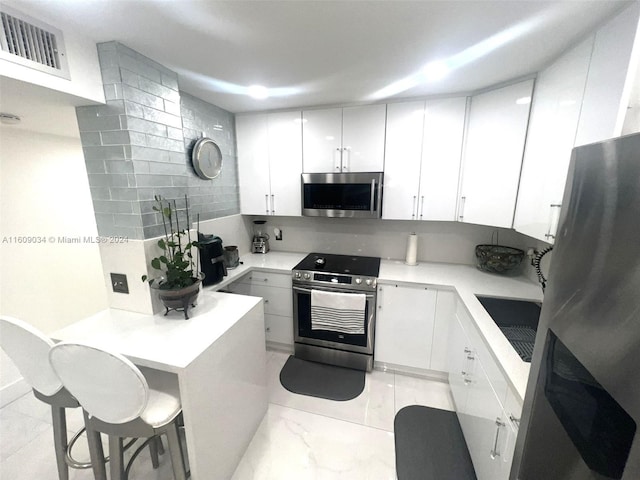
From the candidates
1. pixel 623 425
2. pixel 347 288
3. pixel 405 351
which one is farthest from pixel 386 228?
pixel 623 425

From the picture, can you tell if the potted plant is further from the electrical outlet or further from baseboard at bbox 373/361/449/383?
baseboard at bbox 373/361/449/383

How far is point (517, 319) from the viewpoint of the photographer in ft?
4.92

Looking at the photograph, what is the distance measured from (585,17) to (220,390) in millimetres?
2419

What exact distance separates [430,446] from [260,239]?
7.53 feet

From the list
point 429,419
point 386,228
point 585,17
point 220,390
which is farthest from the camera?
point 386,228

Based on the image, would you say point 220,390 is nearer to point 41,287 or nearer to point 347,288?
point 347,288

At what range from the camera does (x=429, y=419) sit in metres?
1.83

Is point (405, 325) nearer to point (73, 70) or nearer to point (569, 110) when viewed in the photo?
point (569, 110)

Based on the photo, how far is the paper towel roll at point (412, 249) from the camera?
2.41 m

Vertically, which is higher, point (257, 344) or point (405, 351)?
point (257, 344)

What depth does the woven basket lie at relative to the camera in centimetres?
207

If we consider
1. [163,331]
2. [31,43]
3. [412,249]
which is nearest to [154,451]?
[163,331]

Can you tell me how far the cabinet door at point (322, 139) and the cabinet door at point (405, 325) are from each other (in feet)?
3.99

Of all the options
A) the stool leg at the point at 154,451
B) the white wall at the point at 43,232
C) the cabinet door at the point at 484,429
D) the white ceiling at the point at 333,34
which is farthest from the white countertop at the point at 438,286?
the white ceiling at the point at 333,34
